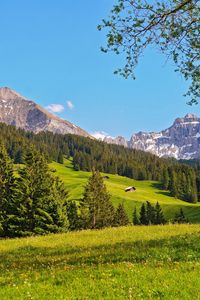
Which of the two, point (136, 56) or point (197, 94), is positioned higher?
point (136, 56)

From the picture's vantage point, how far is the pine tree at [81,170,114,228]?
9300 centimetres

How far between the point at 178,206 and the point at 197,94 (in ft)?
532

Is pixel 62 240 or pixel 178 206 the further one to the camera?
pixel 178 206

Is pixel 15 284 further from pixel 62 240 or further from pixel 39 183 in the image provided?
pixel 39 183

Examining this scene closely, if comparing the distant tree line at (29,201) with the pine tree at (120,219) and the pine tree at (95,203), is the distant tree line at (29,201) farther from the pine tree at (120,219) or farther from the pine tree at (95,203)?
the pine tree at (120,219)

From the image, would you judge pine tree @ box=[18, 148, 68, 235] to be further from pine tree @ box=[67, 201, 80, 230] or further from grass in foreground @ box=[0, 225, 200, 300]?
grass in foreground @ box=[0, 225, 200, 300]

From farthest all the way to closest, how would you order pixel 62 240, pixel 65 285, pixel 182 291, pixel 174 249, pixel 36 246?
1. pixel 62 240
2. pixel 36 246
3. pixel 174 249
4. pixel 65 285
5. pixel 182 291

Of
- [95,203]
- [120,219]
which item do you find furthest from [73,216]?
[120,219]

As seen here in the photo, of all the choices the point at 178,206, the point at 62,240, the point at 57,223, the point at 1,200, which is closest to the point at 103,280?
the point at 62,240

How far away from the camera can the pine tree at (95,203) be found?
93.0 metres

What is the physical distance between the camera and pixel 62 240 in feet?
102

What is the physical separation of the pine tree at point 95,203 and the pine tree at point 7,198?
2272 cm

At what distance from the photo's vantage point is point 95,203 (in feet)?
309

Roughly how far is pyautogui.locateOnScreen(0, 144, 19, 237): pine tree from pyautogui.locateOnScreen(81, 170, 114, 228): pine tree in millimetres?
22721
